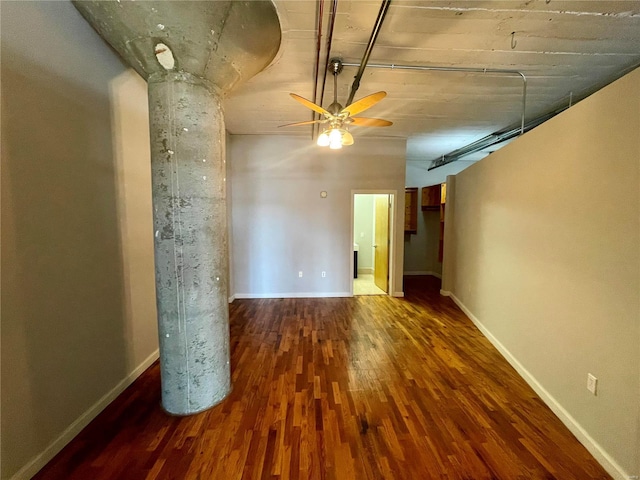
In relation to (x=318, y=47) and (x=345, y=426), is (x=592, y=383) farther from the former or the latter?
(x=318, y=47)

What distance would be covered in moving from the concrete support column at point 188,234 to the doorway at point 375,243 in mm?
3332

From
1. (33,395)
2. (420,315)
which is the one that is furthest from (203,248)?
(420,315)

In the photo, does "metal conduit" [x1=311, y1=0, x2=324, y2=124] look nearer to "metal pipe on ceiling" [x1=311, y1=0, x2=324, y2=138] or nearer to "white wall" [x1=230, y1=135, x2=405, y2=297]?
"metal pipe on ceiling" [x1=311, y1=0, x2=324, y2=138]

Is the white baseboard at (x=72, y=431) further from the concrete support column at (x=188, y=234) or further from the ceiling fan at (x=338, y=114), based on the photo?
the ceiling fan at (x=338, y=114)

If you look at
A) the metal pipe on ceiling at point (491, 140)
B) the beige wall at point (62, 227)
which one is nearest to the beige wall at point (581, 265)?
the metal pipe on ceiling at point (491, 140)

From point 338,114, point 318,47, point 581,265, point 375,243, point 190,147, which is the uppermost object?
point 318,47

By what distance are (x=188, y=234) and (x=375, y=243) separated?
4.75m

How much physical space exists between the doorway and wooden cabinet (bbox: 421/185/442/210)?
138 cm

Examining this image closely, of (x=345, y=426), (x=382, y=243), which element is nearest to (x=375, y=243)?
(x=382, y=243)

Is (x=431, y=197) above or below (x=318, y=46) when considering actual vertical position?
below

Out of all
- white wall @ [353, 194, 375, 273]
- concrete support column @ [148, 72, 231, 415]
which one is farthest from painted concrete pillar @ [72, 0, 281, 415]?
white wall @ [353, 194, 375, 273]

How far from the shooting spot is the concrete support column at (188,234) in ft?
5.87

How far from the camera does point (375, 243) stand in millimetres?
6043

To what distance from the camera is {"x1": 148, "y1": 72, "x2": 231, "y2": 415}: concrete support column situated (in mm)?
1789
